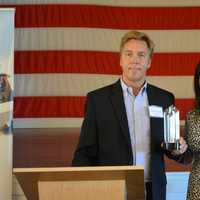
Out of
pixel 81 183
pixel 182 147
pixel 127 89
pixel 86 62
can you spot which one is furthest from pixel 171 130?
pixel 86 62

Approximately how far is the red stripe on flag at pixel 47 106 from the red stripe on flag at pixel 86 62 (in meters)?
0.29

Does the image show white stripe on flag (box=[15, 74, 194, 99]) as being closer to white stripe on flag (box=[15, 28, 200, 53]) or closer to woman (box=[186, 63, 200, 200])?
white stripe on flag (box=[15, 28, 200, 53])

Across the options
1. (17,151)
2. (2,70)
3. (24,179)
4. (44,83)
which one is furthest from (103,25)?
(24,179)

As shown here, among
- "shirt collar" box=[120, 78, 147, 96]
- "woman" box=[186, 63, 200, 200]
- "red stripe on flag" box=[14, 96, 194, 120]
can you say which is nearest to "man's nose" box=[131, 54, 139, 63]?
"shirt collar" box=[120, 78, 147, 96]

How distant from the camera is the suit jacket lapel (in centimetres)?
175

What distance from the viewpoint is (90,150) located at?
5.86 feet

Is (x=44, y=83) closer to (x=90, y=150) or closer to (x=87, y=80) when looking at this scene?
(x=87, y=80)

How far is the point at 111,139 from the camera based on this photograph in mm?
1772

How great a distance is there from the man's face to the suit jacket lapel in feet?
0.25

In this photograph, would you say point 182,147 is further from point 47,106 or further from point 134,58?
point 47,106

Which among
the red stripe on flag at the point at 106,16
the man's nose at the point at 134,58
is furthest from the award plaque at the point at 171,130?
the red stripe on flag at the point at 106,16

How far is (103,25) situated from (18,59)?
37.5 inches

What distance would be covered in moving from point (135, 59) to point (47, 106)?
3.34 metres

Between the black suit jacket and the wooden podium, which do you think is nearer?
the wooden podium
